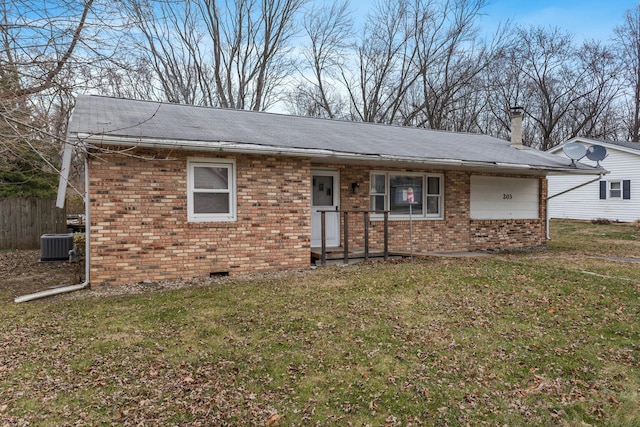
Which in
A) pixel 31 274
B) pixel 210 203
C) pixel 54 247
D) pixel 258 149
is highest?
pixel 258 149

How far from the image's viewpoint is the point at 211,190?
24.4ft

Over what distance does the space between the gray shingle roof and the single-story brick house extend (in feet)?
0.12

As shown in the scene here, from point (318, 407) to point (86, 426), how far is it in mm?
1664

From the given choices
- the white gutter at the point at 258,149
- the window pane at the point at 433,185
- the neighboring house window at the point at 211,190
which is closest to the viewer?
the white gutter at the point at 258,149

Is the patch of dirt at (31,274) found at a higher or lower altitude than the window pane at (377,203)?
lower

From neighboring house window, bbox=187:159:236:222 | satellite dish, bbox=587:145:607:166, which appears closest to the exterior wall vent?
neighboring house window, bbox=187:159:236:222

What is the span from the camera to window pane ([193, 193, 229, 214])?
7.38 meters

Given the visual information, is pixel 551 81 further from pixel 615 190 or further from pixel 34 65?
pixel 34 65

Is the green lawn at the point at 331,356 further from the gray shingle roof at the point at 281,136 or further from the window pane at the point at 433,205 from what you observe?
the window pane at the point at 433,205

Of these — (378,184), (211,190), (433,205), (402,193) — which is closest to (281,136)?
(211,190)

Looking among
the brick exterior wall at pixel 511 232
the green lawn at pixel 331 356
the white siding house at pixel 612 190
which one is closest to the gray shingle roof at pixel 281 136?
the brick exterior wall at pixel 511 232

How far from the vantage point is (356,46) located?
24.9 m

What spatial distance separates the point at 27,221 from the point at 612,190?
2450 centimetres

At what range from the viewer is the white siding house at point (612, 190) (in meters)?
18.6
